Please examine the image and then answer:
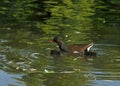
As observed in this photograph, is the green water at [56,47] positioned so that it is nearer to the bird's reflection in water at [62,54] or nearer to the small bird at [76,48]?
the bird's reflection in water at [62,54]

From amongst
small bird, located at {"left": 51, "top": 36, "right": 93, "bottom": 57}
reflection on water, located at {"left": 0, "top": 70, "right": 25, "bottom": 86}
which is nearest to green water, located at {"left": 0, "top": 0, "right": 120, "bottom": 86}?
reflection on water, located at {"left": 0, "top": 70, "right": 25, "bottom": 86}

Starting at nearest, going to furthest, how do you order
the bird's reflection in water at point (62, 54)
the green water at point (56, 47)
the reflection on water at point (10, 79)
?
the reflection on water at point (10, 79) < the green water at point (56, 47) < the bird's reflection in water at point (62, 54)

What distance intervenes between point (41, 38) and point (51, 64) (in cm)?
386

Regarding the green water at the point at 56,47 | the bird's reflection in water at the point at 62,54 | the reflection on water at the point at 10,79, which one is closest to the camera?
the reflection on water at the point at 10,79

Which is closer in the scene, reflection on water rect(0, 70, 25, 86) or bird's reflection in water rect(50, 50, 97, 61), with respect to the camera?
reflection on water rect(0, 70, 25, 86)

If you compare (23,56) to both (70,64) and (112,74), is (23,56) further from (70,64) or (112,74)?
(112,74)

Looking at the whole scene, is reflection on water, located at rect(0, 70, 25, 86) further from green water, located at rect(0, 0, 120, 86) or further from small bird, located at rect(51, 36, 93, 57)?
small bird, located at rect(51, 36, 93, 57)

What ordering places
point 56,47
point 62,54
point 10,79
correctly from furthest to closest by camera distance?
point 56,47 → point 62,54 → point 10,79

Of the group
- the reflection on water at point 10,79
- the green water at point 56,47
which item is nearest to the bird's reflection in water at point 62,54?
the green water at point 56,47

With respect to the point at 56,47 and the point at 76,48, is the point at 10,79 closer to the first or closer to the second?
the point at 76,48

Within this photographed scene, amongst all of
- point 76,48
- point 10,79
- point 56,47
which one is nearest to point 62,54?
point 76,48

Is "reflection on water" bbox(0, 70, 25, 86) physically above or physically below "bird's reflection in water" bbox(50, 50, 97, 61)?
above

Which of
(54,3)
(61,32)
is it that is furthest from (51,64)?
(54,3)

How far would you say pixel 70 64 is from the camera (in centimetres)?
1489
